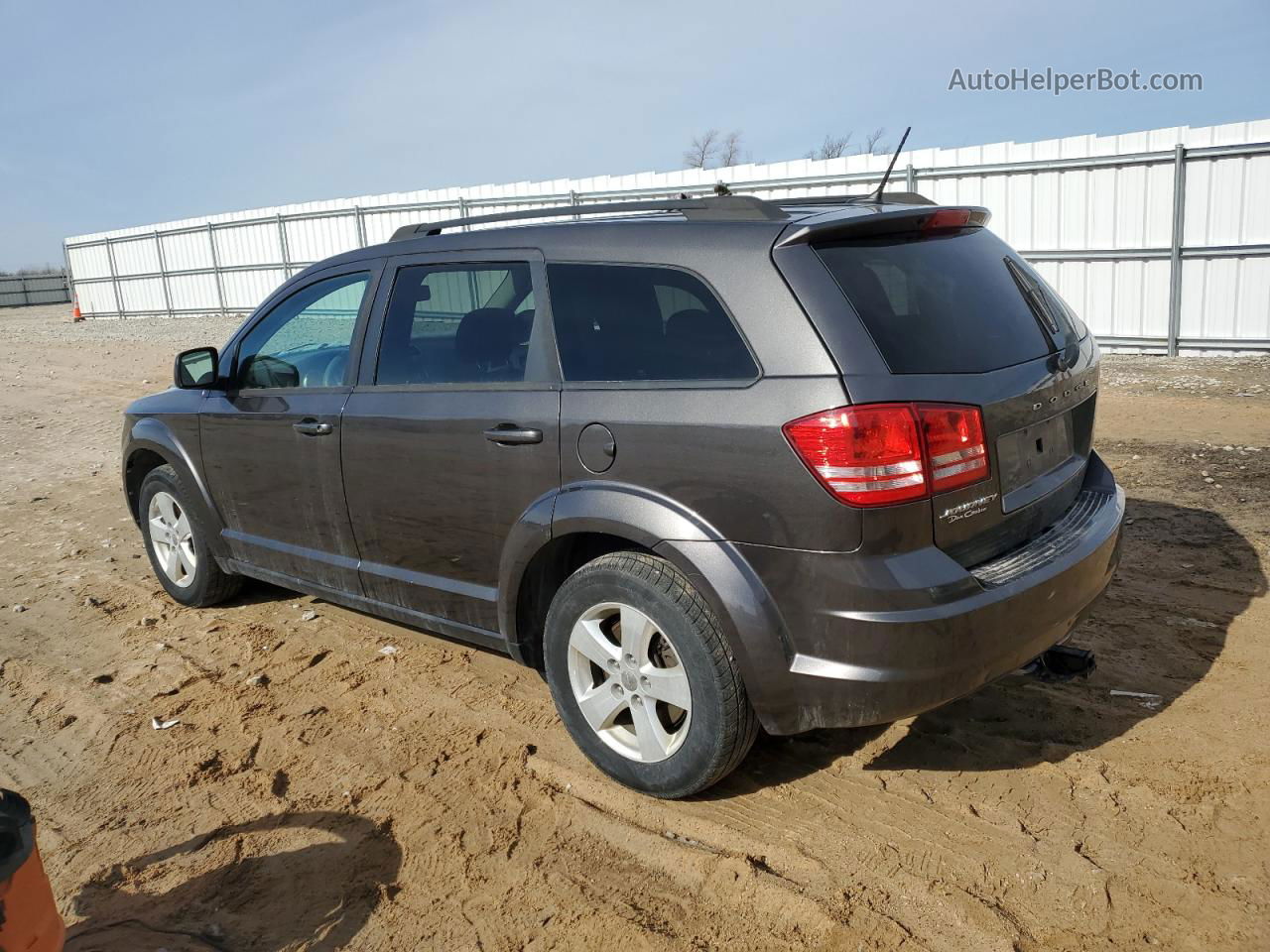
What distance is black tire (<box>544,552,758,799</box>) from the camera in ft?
9.31

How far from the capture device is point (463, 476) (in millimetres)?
3471

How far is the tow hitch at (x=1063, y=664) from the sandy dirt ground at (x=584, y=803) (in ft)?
0.77

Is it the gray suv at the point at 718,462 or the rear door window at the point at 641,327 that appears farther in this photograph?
the rear door window at the point at 641,327

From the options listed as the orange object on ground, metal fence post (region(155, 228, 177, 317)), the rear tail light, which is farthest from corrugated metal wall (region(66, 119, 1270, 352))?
metal fence post (region(155, 228, 177, 317))

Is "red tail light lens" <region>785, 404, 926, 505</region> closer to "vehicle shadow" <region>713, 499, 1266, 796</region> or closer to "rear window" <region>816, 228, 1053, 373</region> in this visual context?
"rear window" <region>816, 228, 1053, 373</region>

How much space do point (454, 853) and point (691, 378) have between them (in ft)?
5.16

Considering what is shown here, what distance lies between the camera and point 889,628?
102 inches

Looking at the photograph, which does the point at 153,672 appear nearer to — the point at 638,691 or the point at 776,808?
the point at 638,691

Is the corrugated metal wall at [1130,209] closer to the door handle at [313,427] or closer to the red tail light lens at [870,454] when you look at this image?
the door handle at [313,427]

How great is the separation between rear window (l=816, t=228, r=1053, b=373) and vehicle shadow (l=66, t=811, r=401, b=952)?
2088 millimetres

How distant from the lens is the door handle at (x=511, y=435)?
324cm

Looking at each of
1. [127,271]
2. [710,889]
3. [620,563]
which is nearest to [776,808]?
[710,889]

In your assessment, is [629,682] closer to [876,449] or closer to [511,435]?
[511,435]

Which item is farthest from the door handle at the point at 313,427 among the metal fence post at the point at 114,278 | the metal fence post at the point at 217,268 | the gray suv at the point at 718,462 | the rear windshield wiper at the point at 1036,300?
the metal fence post at the point at 114,278
